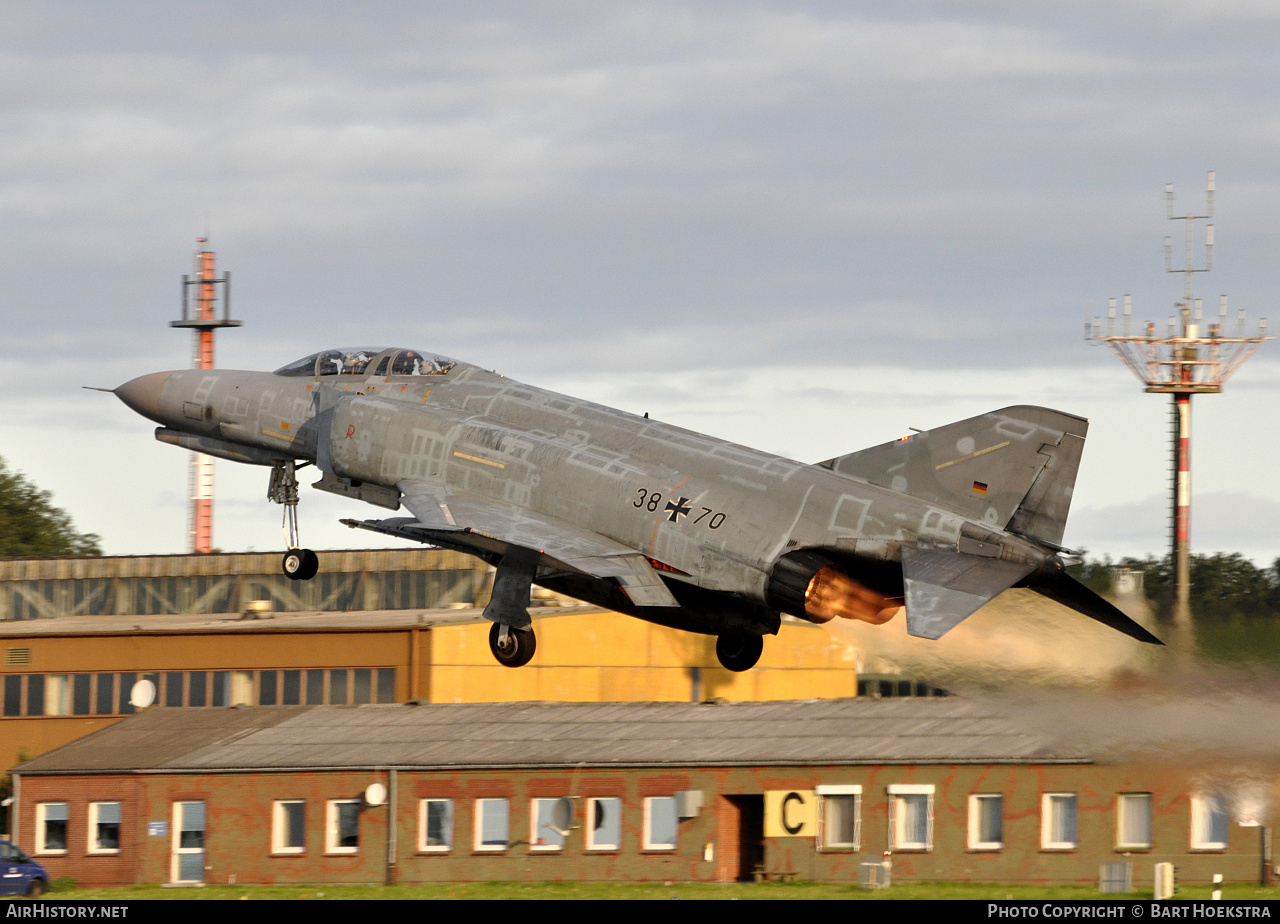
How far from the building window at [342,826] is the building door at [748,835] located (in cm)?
937

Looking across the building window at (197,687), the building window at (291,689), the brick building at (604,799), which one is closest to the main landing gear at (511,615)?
the brick building at (604,799)

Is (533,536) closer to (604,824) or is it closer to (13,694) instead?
(604,824)

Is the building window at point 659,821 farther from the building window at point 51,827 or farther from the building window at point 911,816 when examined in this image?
the building window at point 51,827

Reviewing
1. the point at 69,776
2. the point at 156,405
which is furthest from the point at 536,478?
the point at 69,776

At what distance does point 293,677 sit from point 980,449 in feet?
→ 101

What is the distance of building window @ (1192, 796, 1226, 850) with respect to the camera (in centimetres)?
3509

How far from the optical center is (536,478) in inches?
1078

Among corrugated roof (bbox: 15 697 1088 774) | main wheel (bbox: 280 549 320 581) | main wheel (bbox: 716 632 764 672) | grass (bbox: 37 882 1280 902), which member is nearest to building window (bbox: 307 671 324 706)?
corrugated roof (bbox: 15 697 1088 774)

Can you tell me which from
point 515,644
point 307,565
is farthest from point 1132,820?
point 307,565

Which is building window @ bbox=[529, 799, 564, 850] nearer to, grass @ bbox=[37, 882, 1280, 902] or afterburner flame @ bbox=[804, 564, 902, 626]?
grass @ bbox=[37, 882, 1280, 902]

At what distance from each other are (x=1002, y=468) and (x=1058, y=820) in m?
14.2

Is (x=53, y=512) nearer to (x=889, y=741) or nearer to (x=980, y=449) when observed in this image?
(x=889, y=741)

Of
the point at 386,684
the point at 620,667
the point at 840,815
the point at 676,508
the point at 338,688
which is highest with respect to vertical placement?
the point at 676,508

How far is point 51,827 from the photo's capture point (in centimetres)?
4659
